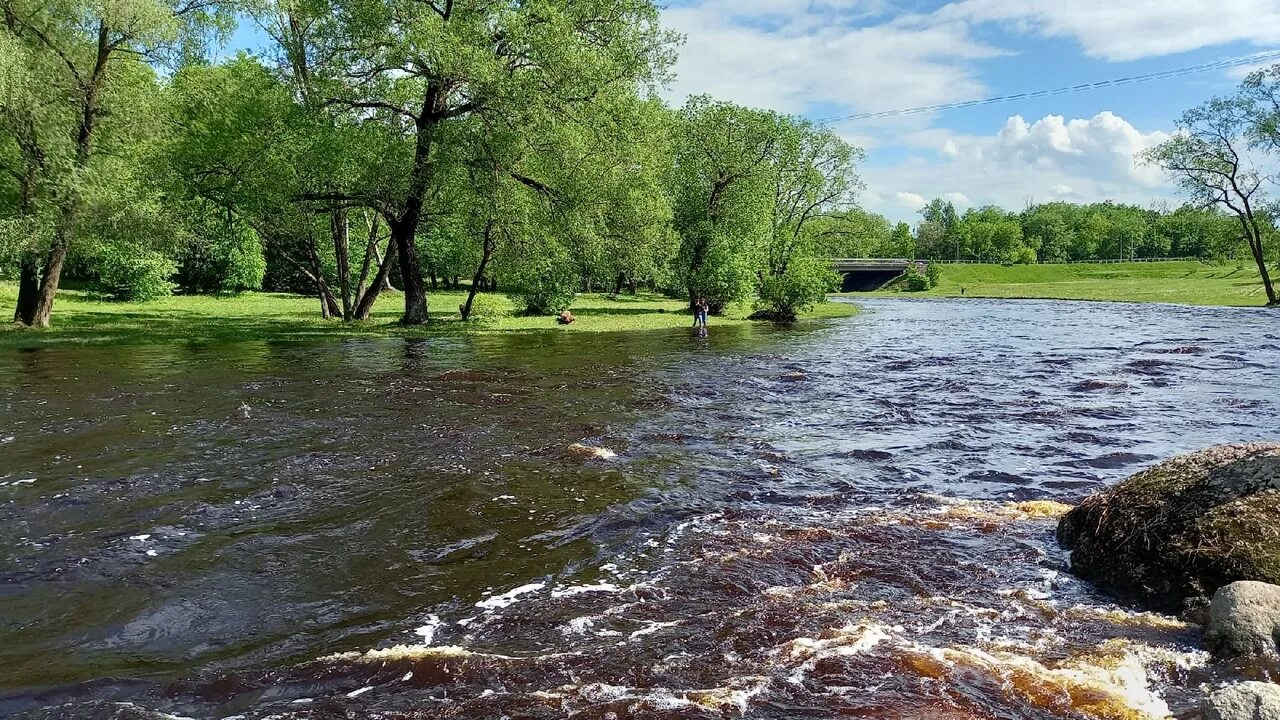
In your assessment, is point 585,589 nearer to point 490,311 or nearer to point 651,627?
point 651,627

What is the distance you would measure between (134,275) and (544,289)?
24.5m

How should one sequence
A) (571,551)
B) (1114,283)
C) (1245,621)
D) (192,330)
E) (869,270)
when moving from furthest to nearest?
(869,270)
(1114,283)
(192,330)
(571,551)
(1245,621)

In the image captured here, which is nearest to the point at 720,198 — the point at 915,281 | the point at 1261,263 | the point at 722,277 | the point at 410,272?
the point at 722,277

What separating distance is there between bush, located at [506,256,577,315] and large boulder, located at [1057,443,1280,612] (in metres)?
35.3

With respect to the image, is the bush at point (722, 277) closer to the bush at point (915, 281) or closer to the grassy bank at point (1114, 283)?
the grassy bank at point (1114, 283)

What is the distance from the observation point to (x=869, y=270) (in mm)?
105812

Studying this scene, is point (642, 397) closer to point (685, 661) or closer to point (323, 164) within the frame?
point (685, 661)

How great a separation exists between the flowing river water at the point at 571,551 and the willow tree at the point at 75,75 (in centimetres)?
1251

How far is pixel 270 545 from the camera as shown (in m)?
8.77

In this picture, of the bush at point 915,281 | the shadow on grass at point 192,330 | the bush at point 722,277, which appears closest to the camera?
the shadow on grass at point 192,330

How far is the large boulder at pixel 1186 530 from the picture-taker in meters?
6.99

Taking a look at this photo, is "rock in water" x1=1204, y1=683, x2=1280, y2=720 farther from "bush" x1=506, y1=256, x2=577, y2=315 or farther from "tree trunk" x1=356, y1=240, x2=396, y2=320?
"bush" x1=506, y1=256, x2=577, y2=315

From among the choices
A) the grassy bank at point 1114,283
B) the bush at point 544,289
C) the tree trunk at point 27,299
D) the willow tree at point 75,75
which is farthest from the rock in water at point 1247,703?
the grassy bank at point 1114,283

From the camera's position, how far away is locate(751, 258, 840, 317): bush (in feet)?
159
